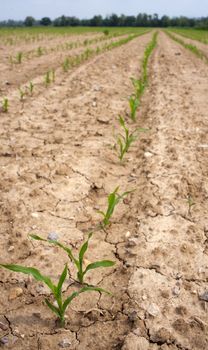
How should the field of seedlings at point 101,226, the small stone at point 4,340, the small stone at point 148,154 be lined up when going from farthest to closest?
1. the small stone at point 148,154
2. the field of seedlings at point 101,226
3. the small stone at point 4,340

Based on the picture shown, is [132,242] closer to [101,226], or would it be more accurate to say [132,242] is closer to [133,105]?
[101,226]

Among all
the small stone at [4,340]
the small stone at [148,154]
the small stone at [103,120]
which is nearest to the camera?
the small stone at [4,340]

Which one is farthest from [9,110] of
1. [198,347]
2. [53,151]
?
[198,347]

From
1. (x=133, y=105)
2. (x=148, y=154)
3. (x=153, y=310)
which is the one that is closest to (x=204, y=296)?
(x=153, y=310)

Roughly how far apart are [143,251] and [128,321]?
1.93ft

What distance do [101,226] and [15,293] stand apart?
860 mm

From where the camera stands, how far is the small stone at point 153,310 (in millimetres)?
1793

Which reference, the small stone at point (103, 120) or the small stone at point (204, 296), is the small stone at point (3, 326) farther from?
the small stone at point (103, 120)

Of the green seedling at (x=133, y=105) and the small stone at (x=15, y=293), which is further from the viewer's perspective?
the green seedling at (x=133, y=105)

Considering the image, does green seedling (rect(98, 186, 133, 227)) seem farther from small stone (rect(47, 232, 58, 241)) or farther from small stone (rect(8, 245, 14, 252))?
small stone (rect(8, 245, 14, 252))

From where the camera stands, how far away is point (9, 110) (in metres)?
4.71

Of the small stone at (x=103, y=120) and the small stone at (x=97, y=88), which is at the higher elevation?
the small stone at (x=97, y=88)

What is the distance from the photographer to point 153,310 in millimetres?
1814

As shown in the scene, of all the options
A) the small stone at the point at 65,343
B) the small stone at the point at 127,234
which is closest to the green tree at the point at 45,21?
the small stone at the point at 127,234
